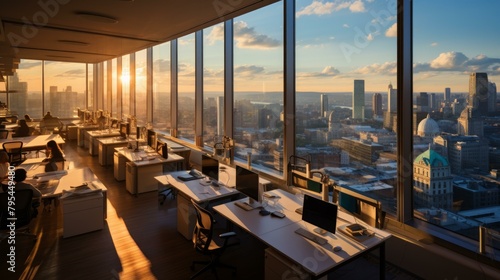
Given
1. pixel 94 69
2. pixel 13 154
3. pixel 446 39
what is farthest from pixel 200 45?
pixel 94 69

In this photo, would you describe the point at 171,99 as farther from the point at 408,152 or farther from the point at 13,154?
the point at 408,152

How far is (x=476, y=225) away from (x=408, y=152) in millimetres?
1081

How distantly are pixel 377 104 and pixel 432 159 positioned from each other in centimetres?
102

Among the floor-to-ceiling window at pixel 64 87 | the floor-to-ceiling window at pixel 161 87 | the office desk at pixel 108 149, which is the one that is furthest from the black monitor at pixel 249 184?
the floor-to-ceiling window at pixel 64 87

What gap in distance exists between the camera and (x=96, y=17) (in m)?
4.65

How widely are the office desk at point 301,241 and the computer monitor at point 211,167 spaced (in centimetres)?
87

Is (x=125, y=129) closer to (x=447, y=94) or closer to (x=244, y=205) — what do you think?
(x=244, y=205)

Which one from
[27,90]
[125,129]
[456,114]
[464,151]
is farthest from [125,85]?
[464,151]

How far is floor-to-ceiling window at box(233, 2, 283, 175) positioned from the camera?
19.2ft

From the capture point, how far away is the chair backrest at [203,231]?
Result: 3.44 m

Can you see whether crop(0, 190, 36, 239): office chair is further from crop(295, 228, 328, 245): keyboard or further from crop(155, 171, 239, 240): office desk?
crop(295, 228, 328, 245): keyboard

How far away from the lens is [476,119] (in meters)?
3.34

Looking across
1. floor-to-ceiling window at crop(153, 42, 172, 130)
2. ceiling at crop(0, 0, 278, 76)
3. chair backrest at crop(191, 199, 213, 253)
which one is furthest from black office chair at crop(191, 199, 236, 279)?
floor-to-ceiling window at crop(153, 42, 172, 130)

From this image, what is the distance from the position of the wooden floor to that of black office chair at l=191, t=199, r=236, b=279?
15 cm
